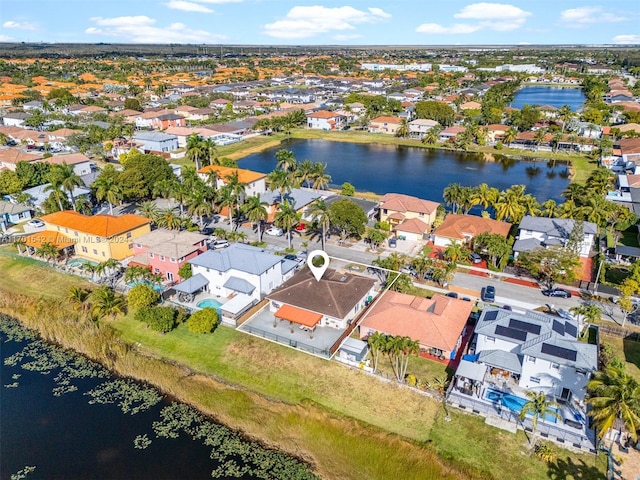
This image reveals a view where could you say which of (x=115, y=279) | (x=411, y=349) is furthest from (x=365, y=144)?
(x=411, y=349)

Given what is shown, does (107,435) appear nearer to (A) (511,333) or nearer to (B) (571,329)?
(A) (511,333)

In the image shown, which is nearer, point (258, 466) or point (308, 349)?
point (258, 466)

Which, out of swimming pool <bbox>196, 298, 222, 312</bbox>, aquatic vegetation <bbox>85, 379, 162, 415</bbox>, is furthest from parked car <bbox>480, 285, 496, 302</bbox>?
aquatic vegetation <bbox>85, 379, 162, 415</bbox>

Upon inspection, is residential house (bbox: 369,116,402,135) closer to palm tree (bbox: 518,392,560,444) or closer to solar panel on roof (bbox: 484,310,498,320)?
solar panel on roof (bbox: 484,310,498,320)

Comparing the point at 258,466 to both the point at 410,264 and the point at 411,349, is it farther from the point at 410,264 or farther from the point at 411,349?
the point at 410,264

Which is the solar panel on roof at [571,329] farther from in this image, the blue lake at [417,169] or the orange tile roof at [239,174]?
the orange tile roof at [239,174]

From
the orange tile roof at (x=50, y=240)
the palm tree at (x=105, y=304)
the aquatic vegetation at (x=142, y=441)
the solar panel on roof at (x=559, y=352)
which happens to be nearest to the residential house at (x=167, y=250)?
the palm tree at (x=105, y=304)

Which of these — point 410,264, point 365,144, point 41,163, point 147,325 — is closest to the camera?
point 147,325
